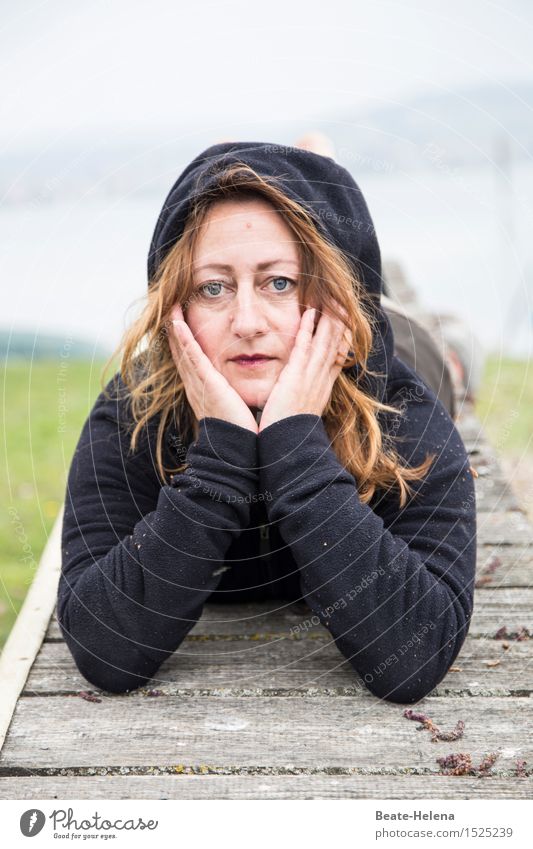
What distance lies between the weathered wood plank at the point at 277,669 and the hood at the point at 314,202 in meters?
0.69

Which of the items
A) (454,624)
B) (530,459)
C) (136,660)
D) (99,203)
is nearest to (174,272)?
(136,660)

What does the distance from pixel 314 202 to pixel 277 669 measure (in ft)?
3.68

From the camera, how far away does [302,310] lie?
201 centimetres

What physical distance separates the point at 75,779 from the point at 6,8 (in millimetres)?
2214

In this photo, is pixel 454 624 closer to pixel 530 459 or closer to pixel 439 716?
pixel 439 716

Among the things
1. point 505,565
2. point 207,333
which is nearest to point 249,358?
point 207,333

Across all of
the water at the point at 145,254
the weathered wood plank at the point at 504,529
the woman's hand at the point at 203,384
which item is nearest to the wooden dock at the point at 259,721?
the weathered wood plank at the point at 504,529

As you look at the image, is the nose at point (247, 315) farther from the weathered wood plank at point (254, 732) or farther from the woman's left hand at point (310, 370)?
the weathered wood plank at point (254, 732)

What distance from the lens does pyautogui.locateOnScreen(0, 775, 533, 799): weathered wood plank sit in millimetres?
1584

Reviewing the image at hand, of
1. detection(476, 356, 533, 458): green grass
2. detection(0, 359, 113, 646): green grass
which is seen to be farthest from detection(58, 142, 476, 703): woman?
detection(476, 356, 533, 458): green grass

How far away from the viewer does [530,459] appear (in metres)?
5.36

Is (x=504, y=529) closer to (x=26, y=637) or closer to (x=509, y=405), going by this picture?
(x=26, y=637)

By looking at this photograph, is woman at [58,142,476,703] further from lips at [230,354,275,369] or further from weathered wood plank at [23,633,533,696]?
weathered wood plank at [23,633,533,696]

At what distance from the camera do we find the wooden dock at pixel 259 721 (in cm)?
162
